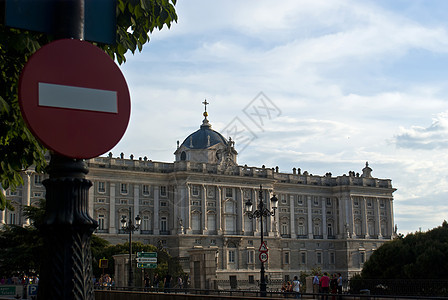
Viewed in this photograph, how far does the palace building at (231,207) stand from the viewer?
73312 millimetres

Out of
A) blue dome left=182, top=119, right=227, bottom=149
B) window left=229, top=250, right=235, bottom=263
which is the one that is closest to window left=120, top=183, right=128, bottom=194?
blue dome left=182, top=119, right=227, bottom=149

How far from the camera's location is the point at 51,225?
10.9 feet

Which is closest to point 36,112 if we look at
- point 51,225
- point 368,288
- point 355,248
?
point 51,225

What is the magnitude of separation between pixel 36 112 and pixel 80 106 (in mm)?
239

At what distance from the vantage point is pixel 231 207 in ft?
262

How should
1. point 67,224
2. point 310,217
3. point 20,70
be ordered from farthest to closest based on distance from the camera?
point 310,217
point 20,70
point 67,224

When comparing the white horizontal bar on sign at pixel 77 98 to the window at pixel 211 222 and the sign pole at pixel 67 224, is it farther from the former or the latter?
the window at pixel 211 222

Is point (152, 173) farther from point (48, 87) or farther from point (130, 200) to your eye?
point (48, 87)

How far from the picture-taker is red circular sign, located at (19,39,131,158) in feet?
9.96

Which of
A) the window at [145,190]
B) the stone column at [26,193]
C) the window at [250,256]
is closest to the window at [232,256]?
the window at [250,256]

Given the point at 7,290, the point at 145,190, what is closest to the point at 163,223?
the point at 145,190

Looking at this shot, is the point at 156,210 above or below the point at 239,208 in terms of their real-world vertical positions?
below

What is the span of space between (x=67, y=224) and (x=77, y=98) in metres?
0.69

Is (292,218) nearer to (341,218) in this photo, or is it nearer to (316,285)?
(341,218)
